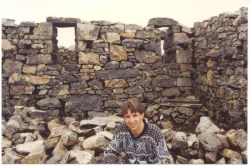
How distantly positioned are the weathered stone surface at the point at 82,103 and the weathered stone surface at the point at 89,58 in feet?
2.16

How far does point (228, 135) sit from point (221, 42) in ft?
6.38

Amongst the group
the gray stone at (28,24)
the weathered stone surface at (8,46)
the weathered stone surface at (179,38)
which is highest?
the gray stone at (28,24)

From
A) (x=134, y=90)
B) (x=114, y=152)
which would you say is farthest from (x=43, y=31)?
(x=114, y=152)

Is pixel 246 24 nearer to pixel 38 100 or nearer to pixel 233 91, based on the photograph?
pixel 233 91

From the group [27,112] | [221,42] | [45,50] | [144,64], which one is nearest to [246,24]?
[221,42]

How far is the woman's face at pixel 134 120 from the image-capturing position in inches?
147

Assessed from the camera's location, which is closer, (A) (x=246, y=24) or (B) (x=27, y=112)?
(A) (x=246, y=24)

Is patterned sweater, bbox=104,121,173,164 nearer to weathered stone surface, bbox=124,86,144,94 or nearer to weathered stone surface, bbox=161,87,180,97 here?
weathered stone surface, bbox=124,86,144,94

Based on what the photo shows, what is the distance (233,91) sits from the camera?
6.36 m

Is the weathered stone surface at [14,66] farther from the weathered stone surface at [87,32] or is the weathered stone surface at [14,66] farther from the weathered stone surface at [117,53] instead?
the weathered stone surface at [117,53]

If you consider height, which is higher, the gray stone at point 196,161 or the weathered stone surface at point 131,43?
the weathered stone surface at point 131,43

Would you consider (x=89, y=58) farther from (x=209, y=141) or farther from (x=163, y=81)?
(x=209, y=141)

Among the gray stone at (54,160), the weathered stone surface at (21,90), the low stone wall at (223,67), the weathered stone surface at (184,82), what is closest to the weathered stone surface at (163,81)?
the weathered stone surface at (184,82)

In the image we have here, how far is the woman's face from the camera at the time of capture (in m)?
3.73
